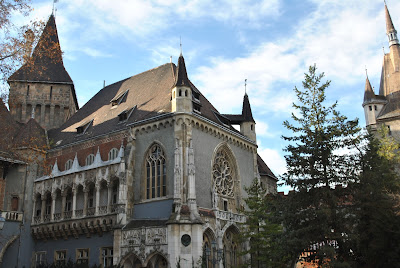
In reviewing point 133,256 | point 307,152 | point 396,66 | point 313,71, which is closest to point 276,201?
point 307,152

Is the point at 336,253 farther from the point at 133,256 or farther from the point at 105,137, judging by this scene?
the point at 105,137

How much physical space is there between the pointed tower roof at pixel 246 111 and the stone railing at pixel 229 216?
28.1 feet

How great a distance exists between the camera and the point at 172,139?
26.6 meters

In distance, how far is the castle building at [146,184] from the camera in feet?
80.4

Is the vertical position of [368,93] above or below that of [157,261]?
above

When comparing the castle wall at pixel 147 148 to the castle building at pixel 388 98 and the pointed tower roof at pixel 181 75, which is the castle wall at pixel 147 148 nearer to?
the pointed tower roof at pixel 181 75

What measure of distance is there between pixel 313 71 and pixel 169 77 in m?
12.4

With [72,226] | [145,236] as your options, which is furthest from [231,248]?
[72,226]

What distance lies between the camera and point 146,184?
27.1m

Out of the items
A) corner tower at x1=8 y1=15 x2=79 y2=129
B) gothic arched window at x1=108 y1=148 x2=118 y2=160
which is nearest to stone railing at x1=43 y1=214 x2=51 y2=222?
gothic arched window at x1=108 y1=148 x2=118 y2=160

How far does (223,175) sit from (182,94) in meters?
6.72

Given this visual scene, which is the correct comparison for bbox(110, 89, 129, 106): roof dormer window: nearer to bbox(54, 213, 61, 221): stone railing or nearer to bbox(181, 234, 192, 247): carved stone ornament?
bbox(54, 213, 61, 221): stone railing

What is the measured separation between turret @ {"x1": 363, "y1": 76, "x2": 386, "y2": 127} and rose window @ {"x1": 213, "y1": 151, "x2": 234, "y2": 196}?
86.5 ft

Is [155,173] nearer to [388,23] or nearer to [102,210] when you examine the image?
[102,210]
